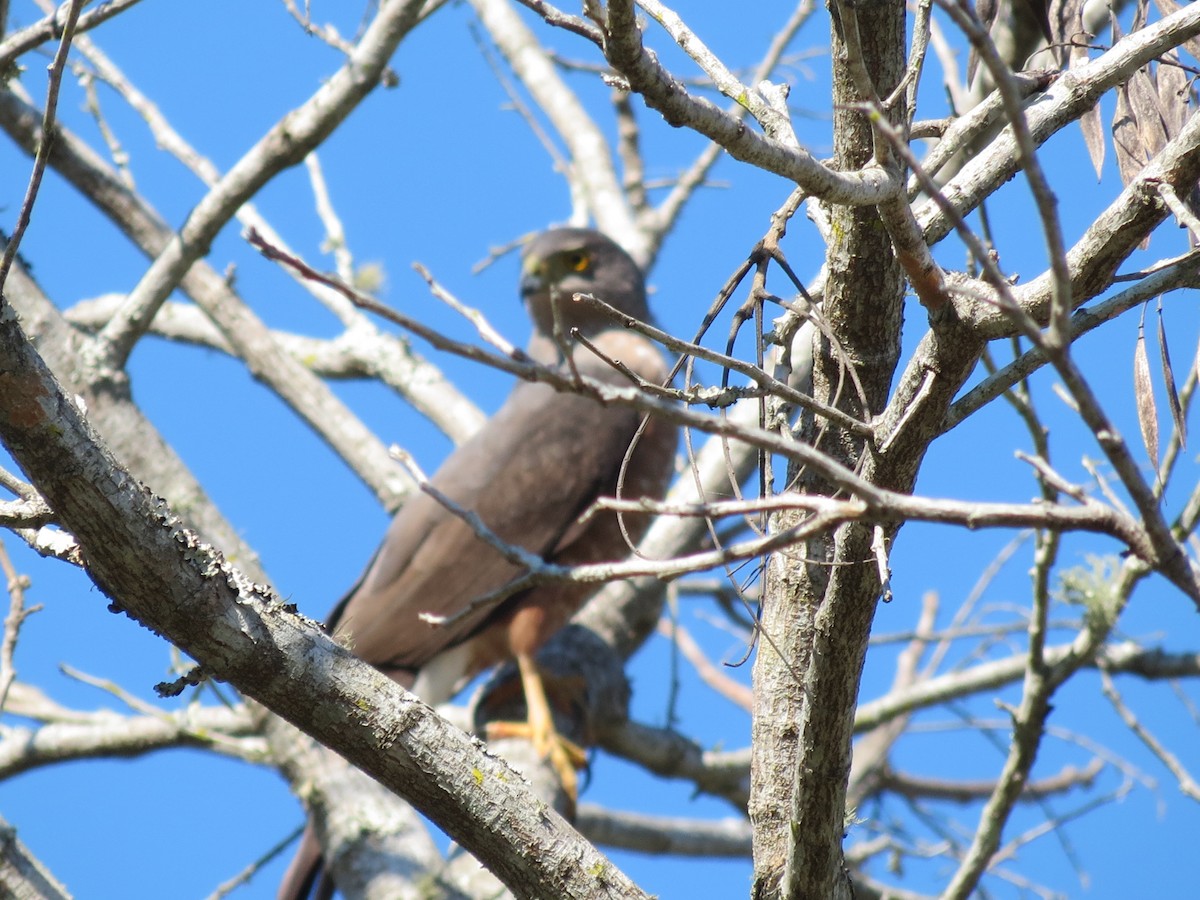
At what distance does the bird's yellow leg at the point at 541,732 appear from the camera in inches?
168

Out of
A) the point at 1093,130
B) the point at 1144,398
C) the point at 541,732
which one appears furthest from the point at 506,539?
the point at 1144,398

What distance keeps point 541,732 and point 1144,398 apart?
317 centimetres

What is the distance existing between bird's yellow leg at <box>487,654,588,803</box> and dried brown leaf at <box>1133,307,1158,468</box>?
2.96 meters

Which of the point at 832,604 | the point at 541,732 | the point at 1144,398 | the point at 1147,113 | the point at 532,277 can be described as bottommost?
the point at 832,604

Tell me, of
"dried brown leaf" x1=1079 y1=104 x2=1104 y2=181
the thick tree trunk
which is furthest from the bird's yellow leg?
"dried brown leaf" x1=1079 y1=104 x2=1104 y2=181

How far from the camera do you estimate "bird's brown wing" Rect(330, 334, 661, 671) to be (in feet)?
15.3

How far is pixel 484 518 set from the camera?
470 cm

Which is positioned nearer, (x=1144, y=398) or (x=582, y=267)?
(x=1144, y=398)

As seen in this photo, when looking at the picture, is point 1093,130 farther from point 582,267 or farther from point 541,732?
point 582,267

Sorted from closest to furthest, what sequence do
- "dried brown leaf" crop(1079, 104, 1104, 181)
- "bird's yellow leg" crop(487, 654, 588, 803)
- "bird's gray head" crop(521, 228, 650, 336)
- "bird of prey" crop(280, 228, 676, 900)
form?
"dried brown leaf" crop(1079, 104, 1104, 181), "bird's yellow leg" crop(487, 654, 588, 803), "bird of prey" crop(280, 228, 676, 900), "bird's gray head" crop(521, 228, 650, 336)

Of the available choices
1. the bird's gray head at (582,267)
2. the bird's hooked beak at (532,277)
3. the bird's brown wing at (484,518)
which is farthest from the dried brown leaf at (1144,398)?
the bird's hooked beak at (532,277)

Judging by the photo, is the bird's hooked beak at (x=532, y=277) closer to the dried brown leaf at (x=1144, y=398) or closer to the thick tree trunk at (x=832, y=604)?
the thick tree trunk at (x=832, y=604)

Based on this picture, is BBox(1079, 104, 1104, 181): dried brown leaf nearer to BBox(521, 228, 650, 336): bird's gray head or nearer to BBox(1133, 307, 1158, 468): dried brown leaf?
BBox(1133, 307, 1158, 468): dried brown leaf

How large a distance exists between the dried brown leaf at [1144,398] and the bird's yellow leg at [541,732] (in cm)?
296
